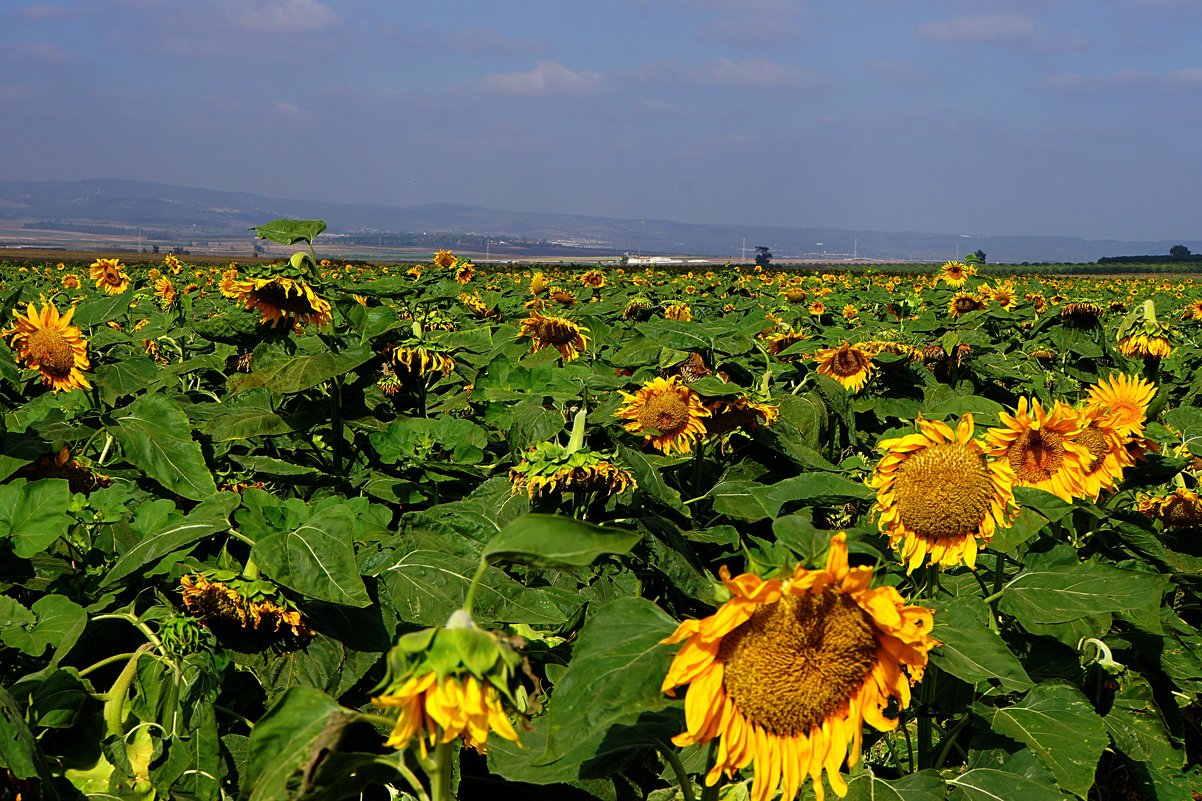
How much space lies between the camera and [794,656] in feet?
4.32

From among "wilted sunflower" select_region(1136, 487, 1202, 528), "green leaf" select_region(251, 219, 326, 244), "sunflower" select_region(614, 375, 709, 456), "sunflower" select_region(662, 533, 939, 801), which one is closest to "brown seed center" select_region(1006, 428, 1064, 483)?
"sunflower" select_region(614, 375, 709, 456)

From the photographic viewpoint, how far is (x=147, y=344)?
5.89 meters

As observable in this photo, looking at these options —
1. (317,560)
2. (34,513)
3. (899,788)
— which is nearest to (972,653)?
(899,788)

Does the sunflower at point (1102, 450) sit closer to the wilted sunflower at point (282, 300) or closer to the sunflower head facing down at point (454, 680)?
the sunflower head facing down at point (454, 680)

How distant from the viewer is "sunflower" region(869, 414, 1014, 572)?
7.39ft

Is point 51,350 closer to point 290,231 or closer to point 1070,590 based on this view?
point 290,231

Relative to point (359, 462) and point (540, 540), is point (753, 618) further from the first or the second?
point (359, 462)

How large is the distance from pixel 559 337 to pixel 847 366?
5.14ft

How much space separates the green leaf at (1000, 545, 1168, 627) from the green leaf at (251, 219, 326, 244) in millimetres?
2373

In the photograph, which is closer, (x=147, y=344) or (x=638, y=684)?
(x=638, y=684)

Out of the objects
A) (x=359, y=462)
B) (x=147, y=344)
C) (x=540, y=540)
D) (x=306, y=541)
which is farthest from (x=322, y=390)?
(x=147, y=344)

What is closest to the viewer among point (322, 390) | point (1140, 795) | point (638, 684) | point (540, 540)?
point (540, 540)

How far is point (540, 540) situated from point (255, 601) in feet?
3.60

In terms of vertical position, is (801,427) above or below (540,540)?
below
